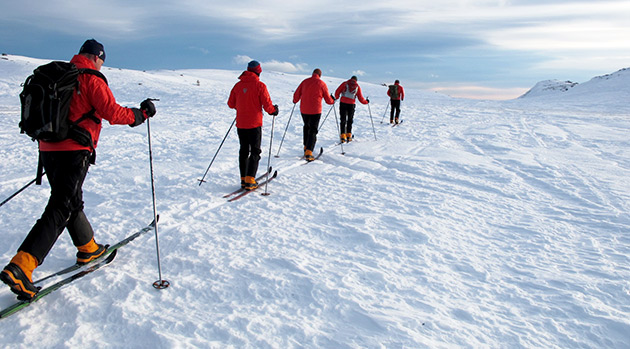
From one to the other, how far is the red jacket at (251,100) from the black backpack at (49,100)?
2925 millimetres

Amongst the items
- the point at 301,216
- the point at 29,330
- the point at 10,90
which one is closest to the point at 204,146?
the point at 301,216

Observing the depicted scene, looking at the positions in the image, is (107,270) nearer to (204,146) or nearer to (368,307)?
(368,307)

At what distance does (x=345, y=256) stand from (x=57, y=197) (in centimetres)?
244

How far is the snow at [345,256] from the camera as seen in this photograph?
8.31 ft

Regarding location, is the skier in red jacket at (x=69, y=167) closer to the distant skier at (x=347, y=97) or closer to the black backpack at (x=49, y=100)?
the black backpack at (x=49, y=100)

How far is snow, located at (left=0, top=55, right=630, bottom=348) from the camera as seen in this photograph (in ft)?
8.31

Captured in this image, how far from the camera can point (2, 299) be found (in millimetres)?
2803

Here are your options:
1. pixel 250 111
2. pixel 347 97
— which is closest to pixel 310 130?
pixel 347 97

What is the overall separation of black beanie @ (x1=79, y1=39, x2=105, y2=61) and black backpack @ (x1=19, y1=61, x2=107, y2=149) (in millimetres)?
386

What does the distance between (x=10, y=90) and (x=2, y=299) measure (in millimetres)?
19777

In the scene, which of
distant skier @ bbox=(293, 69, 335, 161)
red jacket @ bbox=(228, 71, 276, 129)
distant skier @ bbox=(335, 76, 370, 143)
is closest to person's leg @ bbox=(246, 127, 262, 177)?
red jacket @ bbox=(228, 71, 276, 129)

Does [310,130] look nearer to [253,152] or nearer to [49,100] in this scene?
[253,152]

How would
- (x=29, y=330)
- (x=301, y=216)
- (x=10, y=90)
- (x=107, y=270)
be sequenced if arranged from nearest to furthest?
(x=29, y=330) → (x=107, y=270) → (x=301, y=216) → (x=10, y=90)

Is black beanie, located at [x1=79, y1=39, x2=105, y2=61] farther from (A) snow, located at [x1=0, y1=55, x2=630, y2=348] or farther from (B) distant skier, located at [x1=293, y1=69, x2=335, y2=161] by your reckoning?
(B) distant skier, located at [x1=293, y1=69, x2=335, y2=161]
